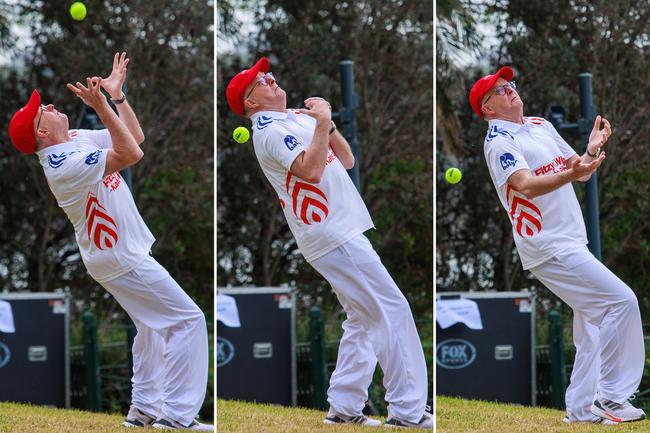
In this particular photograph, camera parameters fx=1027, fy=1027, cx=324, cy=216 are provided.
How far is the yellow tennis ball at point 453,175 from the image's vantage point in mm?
4414

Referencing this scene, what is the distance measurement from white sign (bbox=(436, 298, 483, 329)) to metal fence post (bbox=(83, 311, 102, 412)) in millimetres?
1669

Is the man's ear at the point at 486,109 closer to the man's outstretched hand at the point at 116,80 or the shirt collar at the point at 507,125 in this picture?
the shirt collar at the point at 507,125

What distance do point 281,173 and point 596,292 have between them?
1.38 meters

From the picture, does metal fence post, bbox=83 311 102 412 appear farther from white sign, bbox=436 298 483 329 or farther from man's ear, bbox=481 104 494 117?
man's ear, bbox=481 104 494 117

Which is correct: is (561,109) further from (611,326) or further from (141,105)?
(141,105)

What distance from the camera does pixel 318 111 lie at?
12.7 ft

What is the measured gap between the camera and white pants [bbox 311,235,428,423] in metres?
4.04

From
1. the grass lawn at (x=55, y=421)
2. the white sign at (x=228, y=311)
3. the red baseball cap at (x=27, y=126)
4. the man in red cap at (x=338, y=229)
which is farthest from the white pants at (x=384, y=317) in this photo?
the red baseball cap at (x=27, y=126)

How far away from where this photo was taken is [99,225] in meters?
4.21

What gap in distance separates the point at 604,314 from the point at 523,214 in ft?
1.73

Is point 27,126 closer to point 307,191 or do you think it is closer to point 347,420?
point 307,191

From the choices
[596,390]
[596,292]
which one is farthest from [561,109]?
[596,390]

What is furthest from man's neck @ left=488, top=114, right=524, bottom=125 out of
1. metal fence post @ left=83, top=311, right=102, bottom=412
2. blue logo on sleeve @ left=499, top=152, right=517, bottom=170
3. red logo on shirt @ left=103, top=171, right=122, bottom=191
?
metal fence post @ left=83, top=311, right=102, bottom=412

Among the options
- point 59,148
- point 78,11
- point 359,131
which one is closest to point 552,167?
point 359,131
